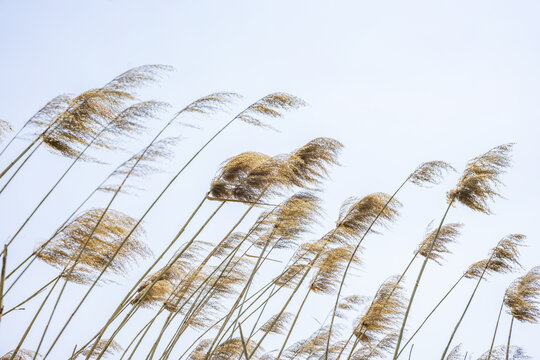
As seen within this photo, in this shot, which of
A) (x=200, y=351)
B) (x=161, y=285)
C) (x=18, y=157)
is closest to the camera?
(x=18, y=157)

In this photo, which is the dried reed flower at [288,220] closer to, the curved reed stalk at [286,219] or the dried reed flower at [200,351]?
the curved reed stalk at [286,219]

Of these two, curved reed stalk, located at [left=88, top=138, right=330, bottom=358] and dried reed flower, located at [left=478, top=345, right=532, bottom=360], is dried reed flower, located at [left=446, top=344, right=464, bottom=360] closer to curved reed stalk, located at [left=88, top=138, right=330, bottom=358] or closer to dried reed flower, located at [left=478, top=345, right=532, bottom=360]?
dried reed flower, located at [left=478, top=345, right=532, bottom=360]

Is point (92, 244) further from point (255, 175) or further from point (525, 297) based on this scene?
point (525, 297)

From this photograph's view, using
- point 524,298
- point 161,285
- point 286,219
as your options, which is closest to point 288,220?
point 286,219

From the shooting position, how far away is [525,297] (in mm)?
3914

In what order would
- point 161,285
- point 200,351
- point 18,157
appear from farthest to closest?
point 200,351
point 161,285
point 18,157

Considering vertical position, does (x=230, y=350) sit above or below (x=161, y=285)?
below

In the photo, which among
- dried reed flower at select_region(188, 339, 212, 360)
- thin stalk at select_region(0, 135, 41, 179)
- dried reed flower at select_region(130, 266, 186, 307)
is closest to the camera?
thin stalk at select_region(0, 135, 41, 179)

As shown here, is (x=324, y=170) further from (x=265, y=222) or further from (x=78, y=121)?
(x=78, y=121)

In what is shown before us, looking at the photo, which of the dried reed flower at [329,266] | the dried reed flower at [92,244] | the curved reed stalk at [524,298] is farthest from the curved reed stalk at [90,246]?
the curved reed stalk at [524,298]

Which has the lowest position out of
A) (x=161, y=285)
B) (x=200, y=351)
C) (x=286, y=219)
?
(x=200, y=351)

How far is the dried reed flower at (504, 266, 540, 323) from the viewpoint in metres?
3.88

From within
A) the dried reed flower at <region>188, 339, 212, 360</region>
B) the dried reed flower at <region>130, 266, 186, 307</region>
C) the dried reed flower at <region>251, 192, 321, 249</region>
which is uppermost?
the dried reed flower at <region>251, 192, 321, 249</region>

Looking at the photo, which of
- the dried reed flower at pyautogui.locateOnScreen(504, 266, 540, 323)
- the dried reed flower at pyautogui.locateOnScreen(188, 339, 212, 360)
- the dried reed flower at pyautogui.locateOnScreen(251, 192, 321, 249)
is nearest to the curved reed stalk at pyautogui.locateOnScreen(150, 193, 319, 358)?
the dried reed flower at pyautogui.locateOnScreen(251, 192, 321, 249)
